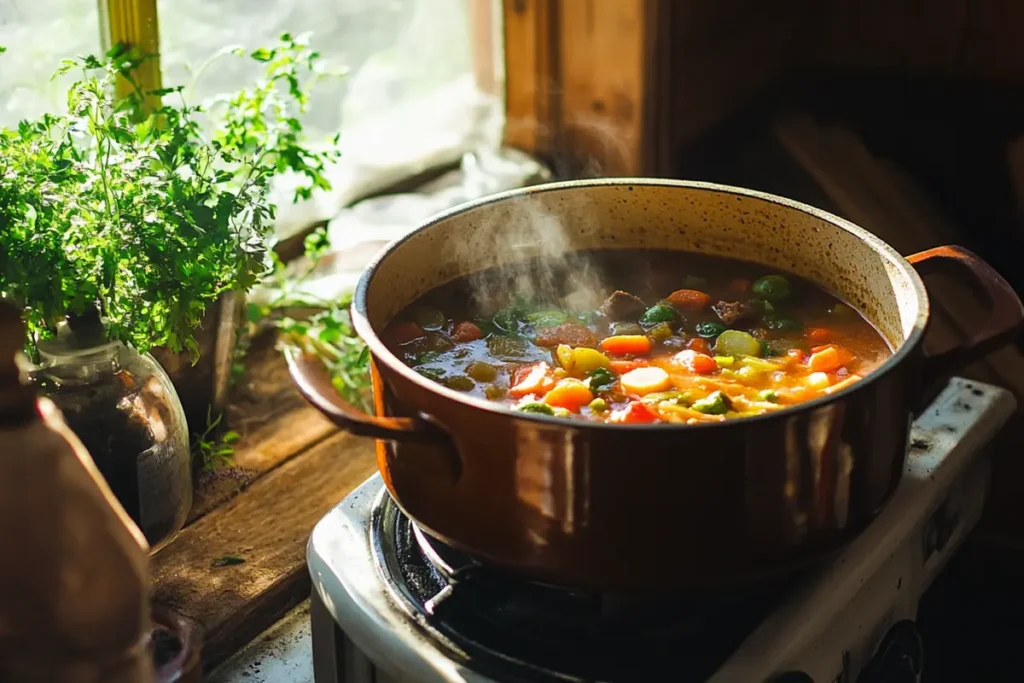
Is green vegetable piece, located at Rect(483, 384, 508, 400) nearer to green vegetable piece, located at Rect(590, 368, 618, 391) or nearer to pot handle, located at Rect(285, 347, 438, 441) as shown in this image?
green vegetable piece, located at Rect(590, 368, 618, 391)

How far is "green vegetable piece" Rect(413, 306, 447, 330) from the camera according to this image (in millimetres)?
1359

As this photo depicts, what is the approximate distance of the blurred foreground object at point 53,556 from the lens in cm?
75

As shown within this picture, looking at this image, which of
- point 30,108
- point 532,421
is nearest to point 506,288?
point 532,421

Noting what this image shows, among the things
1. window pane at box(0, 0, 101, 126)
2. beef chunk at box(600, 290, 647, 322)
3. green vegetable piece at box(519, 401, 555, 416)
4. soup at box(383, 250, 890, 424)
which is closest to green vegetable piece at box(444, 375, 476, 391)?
soup at box(383, 250, 890, 424)

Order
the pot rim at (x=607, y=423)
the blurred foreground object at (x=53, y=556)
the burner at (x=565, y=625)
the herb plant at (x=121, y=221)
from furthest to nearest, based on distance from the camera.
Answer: the herb plant at (x=121, y=221), the burner at (x=565, y=625), the pot rim at (x=607, y=423), the blurred foreground object at (x=53, y=556)

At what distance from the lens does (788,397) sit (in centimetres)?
123

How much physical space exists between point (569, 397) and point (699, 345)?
0.76ft

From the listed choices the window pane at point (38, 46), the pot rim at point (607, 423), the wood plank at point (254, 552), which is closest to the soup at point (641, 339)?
the pot rim at point (607, 423)

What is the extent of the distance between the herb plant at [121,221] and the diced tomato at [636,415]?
18.9 inches

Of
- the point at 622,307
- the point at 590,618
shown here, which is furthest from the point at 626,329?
the point at 590,618

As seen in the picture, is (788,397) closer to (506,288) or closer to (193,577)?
(506,288)

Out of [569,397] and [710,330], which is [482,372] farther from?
[710,330]

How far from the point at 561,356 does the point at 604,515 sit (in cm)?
35

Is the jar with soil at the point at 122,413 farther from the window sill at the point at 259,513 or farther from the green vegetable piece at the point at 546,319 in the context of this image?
the green vegetable piece at the point at 546,319
